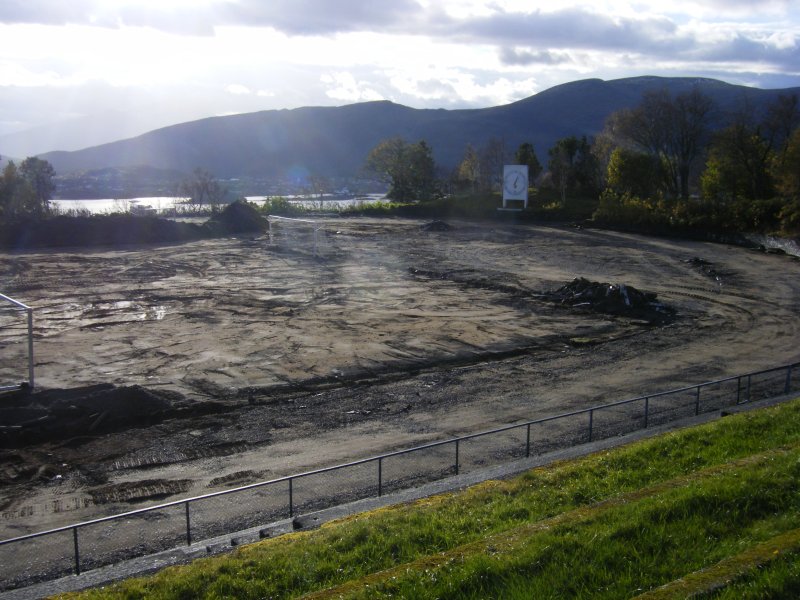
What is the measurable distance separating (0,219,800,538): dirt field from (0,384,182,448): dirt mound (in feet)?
0.19

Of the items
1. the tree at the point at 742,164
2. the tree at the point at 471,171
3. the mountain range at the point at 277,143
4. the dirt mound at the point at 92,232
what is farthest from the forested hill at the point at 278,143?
the dirt mound at the point at 92,232

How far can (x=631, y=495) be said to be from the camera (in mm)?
9859

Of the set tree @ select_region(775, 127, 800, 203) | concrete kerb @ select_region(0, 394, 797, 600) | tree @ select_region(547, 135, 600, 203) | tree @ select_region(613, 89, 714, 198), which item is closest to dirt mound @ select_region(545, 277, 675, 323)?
concrete kerb @ select_region(0, 394, 797, 600)

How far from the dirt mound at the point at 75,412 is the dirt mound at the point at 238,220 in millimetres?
44141

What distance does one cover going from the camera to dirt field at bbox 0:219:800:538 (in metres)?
16.9

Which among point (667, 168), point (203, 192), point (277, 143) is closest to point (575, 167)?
point (667, 168)

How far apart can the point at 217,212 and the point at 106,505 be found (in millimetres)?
57133

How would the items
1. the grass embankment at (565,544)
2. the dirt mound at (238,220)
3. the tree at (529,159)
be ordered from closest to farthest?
the grass embankment at (565,544) → the dirt mound at (238,220) → the tree at (529,159)

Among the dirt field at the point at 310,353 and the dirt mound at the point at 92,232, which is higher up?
the dirt mound at the point at 92,232

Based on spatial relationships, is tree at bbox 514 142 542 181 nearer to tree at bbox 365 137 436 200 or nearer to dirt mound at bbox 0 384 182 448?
tree at bbox 365 137 436 200

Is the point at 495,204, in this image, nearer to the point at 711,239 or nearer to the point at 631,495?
the point at 711,239

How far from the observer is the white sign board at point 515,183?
73.9m

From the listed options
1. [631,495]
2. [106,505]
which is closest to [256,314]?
[106,505]

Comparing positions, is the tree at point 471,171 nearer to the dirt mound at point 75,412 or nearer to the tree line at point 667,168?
the tree line at point 667,168
